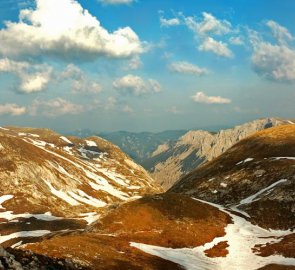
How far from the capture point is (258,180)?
10475 centimetres

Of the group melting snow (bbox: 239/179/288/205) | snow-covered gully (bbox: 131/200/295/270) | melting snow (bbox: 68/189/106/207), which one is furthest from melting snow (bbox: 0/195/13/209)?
snow-covered gully (bbox: 131/200/295/270)

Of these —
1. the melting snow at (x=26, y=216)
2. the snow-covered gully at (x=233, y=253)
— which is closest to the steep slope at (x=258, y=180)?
the snow-covered gully at (x=233, y=253)

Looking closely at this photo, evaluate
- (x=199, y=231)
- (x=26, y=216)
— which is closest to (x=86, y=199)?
(x=26, y=216)

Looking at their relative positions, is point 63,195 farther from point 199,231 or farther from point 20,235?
point 199,231

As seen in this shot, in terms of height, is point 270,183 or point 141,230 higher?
point 270,183

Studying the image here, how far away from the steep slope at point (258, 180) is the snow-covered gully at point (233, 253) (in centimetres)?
846

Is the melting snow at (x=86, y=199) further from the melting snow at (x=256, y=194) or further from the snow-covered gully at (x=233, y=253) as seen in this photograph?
the snow-covered gully at (x=233, y=253)

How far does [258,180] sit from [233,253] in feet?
163

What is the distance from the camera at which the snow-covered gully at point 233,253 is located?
51.7 metres

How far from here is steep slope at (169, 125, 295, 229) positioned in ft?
272

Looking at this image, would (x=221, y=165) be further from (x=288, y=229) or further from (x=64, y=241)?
(x=64, y=241)

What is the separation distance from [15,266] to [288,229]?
57768 millimetres

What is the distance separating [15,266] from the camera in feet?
96.6

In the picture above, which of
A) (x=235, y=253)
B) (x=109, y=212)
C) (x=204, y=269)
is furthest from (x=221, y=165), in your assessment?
(x=204, y=269)
